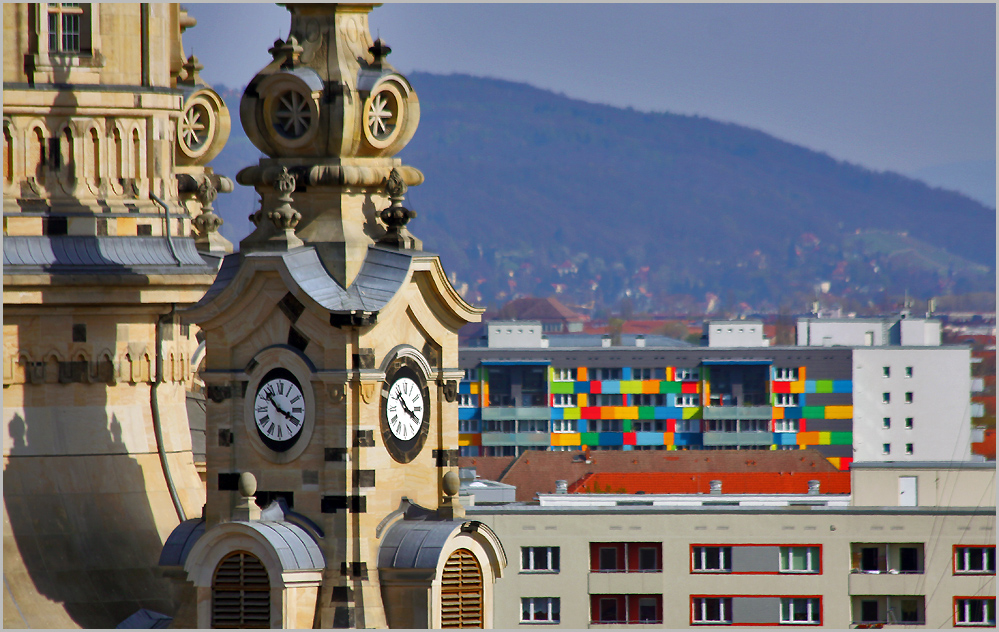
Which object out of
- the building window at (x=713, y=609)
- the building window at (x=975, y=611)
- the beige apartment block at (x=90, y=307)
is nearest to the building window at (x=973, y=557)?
the building window at (x=975, y=611)

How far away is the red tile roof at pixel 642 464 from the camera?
143875 millimetres

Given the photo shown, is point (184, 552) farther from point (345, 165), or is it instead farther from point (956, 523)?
point (956, 523)

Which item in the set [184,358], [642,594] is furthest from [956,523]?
[184,358]

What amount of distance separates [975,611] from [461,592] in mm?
41838

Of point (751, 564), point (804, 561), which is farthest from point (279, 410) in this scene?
point (751, 564)

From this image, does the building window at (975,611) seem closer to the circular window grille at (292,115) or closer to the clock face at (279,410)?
the clock face at (279,410)

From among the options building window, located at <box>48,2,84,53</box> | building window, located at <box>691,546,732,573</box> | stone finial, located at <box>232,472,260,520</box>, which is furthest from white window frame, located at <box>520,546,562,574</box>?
stone finial, located at <box>232,472,260,520</box>

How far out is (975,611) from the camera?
75.7 m

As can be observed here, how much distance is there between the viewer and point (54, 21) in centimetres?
4344

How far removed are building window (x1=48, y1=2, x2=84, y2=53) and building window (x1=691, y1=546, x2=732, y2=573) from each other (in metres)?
43.1

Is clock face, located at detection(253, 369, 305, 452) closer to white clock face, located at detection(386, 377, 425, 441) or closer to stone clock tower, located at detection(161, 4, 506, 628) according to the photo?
stone clock tower, located at detection(161, 4, 506, 628)

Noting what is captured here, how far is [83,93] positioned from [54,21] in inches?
65.7

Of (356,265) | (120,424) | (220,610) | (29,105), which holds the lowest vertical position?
(220,610)

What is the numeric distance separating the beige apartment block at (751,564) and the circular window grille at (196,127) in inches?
1132
